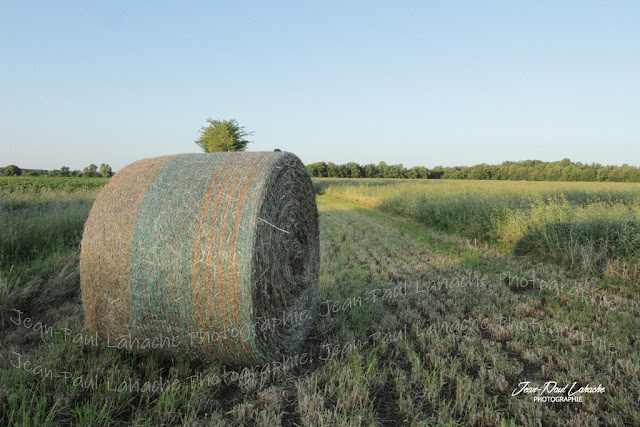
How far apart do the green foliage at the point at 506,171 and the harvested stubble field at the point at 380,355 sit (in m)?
36.6

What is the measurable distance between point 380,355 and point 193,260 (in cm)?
184

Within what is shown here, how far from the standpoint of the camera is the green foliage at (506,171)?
34062 millimetres

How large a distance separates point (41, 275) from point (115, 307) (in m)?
2.57

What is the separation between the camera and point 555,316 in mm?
3928

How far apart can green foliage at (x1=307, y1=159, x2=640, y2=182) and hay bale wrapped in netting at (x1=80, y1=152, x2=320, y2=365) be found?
41684 mm

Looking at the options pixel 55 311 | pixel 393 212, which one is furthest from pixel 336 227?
pixel 55 311

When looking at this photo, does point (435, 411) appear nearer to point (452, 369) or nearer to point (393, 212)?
point (452, 369)

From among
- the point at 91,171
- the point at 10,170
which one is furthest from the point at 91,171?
the point at 10,170

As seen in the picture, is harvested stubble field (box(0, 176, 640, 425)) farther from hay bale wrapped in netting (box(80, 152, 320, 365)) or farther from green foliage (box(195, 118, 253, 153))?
green foliage (box(195, 118, 253, 153))

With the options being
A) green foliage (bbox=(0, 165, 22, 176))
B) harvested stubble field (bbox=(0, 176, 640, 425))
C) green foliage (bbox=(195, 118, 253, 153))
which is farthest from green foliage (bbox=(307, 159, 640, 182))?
harvested stubble field (bbox=(0, 176, 640, 425))

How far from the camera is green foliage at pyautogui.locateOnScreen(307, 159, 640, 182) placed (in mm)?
34062

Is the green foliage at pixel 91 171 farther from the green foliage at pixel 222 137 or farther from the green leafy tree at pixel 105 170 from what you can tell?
the green foliage at pixel 222 137

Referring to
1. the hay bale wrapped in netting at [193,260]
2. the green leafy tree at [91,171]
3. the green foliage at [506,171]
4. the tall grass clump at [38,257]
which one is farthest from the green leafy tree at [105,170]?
the hay bale wrapped in netting at [193,260]

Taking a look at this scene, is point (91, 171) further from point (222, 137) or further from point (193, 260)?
point (193, 260)
